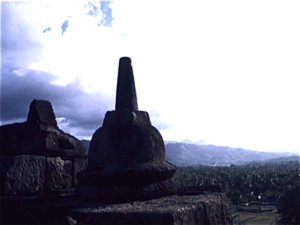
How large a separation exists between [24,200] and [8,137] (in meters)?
1.65

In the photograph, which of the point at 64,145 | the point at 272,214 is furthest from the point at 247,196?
the point at 64,145

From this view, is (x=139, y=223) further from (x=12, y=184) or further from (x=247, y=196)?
(x=247, y=196)

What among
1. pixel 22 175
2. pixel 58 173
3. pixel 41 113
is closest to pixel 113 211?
pixel 22 175

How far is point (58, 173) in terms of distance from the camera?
5.04 m

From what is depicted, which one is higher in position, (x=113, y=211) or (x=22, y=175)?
(x=22, y=175)

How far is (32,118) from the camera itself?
5.27 m

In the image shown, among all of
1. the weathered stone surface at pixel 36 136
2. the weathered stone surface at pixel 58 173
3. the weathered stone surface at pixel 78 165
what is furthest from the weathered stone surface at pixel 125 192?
the weathered stone surface at pixel 36 136

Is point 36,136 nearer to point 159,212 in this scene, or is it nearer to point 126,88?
point 126,88

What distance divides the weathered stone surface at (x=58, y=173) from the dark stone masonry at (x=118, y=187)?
0.06ft

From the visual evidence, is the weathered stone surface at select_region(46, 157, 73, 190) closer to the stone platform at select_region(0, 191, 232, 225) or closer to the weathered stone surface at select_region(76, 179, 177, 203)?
the stone platform at select_region(0, 191, 232, 225)

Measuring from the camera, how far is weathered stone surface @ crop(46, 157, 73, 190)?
192 inches

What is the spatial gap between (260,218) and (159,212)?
146ft

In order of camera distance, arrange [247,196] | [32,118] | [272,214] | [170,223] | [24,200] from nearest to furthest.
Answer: [170,223]
[24,200]
[32,118]
[272,214]
[247,196]

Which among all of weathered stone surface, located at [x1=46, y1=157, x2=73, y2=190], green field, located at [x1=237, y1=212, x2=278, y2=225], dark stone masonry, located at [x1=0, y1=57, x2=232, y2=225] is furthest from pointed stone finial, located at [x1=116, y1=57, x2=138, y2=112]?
green field, located at [x1=237, y1=212, x2=278, y2=225]
